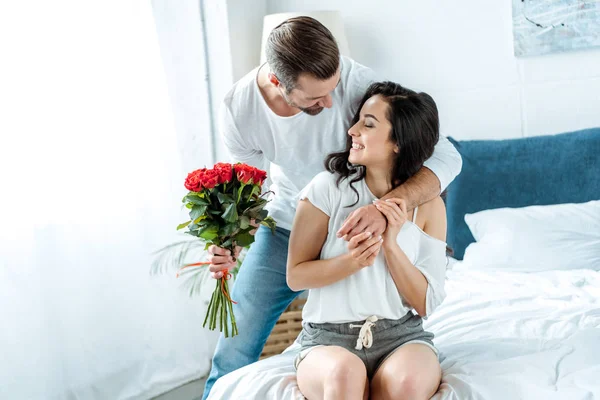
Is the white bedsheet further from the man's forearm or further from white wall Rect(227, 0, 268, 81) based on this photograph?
white wall Rect(227, 0, 268, 81)

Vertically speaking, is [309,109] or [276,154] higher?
[309,109]

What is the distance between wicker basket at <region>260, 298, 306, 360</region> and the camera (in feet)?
10.9

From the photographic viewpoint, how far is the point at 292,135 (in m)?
2.25

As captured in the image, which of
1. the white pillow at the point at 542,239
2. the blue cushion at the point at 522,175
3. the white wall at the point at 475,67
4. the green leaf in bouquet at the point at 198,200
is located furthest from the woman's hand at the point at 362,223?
the white wall at the point at 475,67

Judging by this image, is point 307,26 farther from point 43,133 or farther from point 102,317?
point 102,317

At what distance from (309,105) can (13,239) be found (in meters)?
1.31

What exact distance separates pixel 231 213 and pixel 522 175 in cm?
158

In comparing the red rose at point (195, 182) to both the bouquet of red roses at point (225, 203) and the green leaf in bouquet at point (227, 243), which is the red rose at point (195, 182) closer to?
the bouquet of red roses at point (225, 203)

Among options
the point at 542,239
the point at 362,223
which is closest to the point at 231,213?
the point at 362,223

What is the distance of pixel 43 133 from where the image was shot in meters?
2.69

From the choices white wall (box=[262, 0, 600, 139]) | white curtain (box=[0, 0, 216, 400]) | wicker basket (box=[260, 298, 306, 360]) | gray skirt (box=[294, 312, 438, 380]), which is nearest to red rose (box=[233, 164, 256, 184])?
gray skirt (box=[294, 312, 438, 380])

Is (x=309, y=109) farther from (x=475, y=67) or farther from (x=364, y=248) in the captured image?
(x=475, y=67)

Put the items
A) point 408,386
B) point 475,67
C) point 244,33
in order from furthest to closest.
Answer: point 244,33 < point 475,67 < point 408,386

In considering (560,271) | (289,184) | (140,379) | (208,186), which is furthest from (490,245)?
(140,379)
